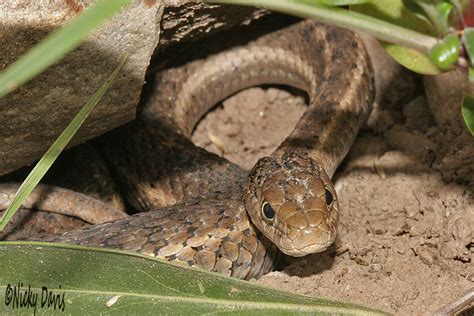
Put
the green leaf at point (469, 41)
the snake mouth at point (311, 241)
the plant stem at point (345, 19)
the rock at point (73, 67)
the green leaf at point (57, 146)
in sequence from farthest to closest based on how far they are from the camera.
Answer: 1. the snake mouth at point (311, 241)
2. the rock at point (73, 67)
3. the green leaf at point (57, 146)
4. the green leaf at point (469, 41)
5. the plant stem at point (345, 19)

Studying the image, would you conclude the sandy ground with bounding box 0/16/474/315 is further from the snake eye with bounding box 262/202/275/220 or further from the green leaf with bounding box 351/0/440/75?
the green leaf with bounding box 351/0/440/75

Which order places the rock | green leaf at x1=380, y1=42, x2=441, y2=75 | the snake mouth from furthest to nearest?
the snake mouth < the rock < green leaf at x1=380, y1=42, x2=441, y2=75

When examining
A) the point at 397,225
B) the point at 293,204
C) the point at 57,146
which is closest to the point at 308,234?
the point at 293,204

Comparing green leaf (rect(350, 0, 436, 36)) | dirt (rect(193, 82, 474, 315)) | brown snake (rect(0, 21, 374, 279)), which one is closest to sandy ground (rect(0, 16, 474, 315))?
dirt (rect(193, 82, 474, 315))

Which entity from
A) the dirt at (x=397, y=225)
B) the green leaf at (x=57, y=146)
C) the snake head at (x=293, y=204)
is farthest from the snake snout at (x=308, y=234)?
the green leaf at (x=57, y=146)

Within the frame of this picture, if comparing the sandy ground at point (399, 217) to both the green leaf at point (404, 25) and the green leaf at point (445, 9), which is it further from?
the green leaf at point (445, 9)

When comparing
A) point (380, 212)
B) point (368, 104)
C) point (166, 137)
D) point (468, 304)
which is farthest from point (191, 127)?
point (468, 304)
